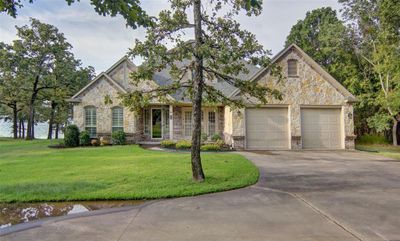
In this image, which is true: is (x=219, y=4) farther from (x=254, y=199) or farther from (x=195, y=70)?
(x=254, y=199)

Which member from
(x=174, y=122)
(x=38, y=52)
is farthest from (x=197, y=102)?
(x=38, y=52)

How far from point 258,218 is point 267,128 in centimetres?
1253

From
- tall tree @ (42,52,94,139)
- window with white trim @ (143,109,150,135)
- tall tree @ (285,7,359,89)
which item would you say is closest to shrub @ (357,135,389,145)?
tall tree @ (285,7,359,89)

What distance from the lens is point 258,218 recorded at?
16.5ft

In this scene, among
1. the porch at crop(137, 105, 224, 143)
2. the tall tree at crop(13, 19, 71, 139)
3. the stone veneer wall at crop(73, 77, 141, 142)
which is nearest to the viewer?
the stone veneer wall at crop(73, 77, 141, 142)

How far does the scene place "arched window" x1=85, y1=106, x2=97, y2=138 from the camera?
19.4 metres

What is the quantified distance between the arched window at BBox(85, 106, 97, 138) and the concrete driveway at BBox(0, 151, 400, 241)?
48.4 feet

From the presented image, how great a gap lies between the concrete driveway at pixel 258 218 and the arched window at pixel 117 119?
45.0ft

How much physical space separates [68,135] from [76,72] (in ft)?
35.7

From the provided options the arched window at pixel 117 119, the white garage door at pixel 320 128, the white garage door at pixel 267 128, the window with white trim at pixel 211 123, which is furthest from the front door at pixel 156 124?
the white garage door at pixel 320 128

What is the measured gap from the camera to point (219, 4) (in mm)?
8156

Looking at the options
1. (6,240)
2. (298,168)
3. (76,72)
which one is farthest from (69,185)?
(76,72)

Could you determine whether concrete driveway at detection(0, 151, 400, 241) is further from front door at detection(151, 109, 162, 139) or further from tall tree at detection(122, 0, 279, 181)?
front door at detection(151, 109, 162, 139)

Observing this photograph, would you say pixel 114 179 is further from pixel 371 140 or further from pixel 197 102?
pixel 371 140
